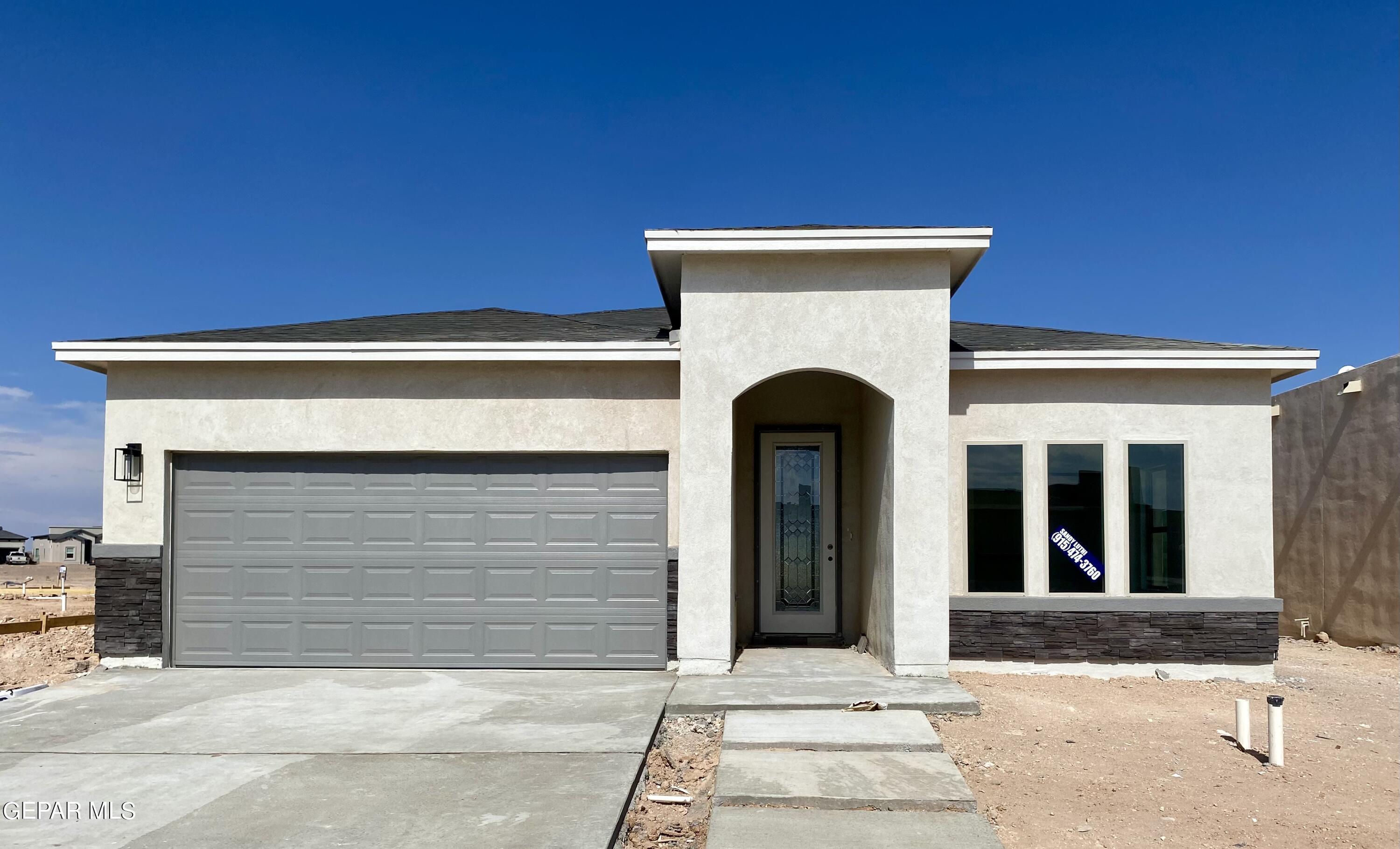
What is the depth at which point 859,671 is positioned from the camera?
8.17m

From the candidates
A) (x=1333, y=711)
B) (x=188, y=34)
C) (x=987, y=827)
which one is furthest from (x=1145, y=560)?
(x=188, y=34)

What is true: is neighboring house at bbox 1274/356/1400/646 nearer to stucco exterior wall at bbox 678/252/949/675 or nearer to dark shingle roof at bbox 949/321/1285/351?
dark shingle roof at bbox 949/321/1285/351

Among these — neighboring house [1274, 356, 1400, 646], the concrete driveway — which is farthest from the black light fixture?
neighboring house [1274, 356, 1400, 646]

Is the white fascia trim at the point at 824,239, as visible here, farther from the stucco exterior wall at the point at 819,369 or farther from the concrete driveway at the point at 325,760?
the concrete driveway at the point at 325,760

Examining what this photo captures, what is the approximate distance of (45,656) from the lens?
9.36 metres

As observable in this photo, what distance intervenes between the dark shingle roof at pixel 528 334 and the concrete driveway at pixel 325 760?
3535 mm

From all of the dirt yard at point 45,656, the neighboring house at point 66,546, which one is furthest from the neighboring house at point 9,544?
the dirt yard at point 45,656

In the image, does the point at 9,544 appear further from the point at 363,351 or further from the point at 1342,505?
the point at 1342,505

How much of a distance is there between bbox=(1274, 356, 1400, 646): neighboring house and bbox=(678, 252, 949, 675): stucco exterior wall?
7222mm

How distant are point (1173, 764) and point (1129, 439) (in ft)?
12.8

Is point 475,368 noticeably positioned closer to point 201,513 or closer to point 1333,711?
point 201,513

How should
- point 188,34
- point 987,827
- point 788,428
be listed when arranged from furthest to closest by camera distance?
point 188,34 → point 788,428 → point 987,827

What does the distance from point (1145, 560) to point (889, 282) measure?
4065 millimetres

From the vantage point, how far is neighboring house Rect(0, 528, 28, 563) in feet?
129
